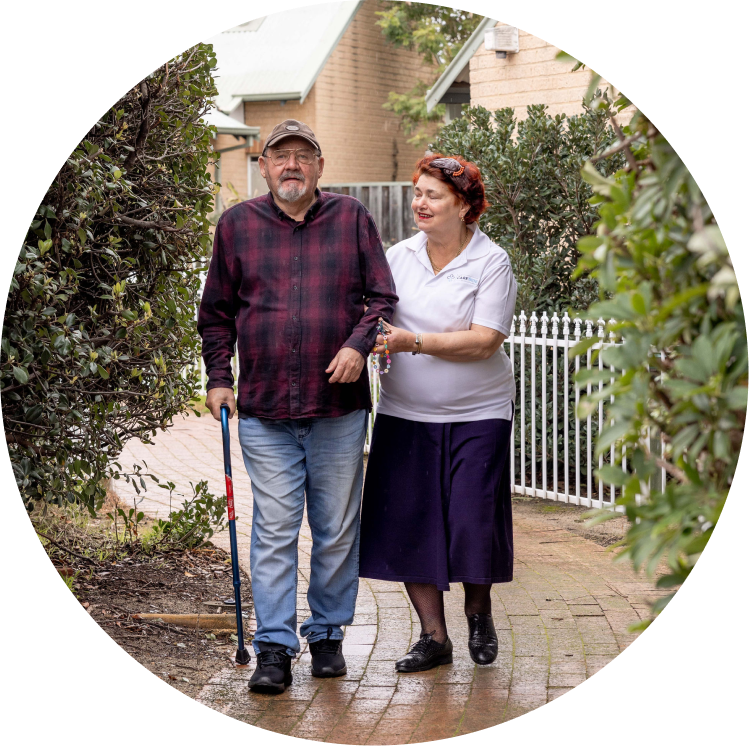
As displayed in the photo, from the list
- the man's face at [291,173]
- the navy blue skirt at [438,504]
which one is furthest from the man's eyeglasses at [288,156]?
the navy blue skirt at [438,504]

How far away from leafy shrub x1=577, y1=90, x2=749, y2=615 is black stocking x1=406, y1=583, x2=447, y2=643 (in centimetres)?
225

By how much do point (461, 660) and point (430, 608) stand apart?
323 mm

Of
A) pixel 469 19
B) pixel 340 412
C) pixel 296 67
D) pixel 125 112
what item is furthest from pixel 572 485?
pixel 469 19

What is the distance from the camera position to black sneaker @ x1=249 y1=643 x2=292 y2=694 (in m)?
4.11

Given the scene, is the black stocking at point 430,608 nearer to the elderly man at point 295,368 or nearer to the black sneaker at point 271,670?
the elderly man at point 295,368

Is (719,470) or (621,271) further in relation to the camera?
(621,271)

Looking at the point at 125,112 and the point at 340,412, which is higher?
the point at 125,112

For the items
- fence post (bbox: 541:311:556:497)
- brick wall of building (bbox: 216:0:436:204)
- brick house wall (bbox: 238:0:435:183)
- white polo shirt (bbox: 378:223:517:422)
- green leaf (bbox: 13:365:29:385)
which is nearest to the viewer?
green leaf (bbox: 13:365:29:385)

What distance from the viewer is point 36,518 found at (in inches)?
213

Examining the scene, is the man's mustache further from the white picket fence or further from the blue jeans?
the white picket fence

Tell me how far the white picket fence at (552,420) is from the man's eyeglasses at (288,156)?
354cm

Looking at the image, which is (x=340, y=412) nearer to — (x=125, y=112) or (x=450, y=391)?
(x=450, y=391)

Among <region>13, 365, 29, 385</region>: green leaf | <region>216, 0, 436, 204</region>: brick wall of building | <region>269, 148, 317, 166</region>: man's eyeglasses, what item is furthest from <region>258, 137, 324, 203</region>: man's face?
<region>216, 0, 436, 204</region>: brick wall of building

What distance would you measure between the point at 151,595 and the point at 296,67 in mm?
17055
